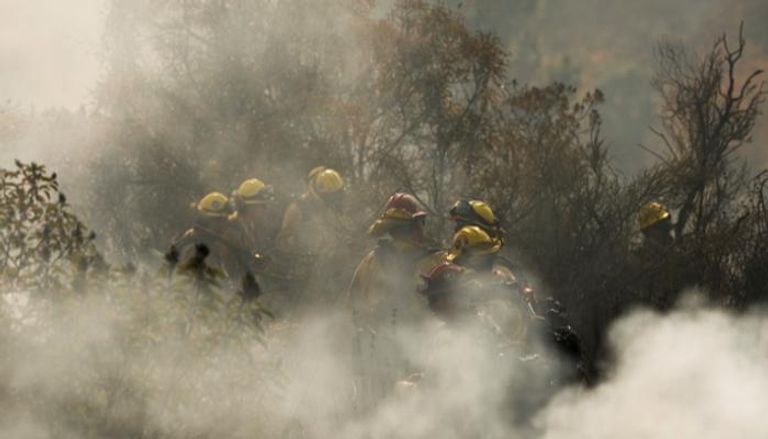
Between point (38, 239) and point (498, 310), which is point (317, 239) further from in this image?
point (38, 239)

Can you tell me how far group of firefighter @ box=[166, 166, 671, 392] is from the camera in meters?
8.82

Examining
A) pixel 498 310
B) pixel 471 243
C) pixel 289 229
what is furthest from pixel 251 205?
pixel 498 310

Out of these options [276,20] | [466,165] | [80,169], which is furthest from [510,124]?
[80,169]

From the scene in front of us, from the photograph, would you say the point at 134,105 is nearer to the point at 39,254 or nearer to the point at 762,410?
the point at 762,410

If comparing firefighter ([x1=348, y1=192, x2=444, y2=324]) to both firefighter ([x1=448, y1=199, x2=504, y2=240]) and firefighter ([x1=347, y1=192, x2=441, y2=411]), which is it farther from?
firefighter ([x1=448, y1=199, x2=504, y2=240])

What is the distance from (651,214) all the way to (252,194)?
449cm

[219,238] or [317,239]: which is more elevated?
[317,239]

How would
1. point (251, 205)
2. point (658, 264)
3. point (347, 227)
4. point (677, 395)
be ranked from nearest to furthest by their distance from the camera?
point (677, 395) → point (658, 264) → point (251, 205) → point (347, 227)

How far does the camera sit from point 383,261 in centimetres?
1184

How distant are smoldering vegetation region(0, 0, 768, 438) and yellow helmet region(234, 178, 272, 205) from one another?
1062mm

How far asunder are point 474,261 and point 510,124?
9.33 meters

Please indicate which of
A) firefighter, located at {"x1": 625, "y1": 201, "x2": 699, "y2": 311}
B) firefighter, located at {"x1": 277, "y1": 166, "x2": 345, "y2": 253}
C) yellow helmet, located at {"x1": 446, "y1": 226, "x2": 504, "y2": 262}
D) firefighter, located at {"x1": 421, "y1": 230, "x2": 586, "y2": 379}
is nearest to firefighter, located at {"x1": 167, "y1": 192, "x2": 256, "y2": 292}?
firefighter, located at {"x1": 277, "y1": 166, "x2": 345, "y2": 253}

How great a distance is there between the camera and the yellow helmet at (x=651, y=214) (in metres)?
15.0

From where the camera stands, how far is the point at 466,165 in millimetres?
20578
